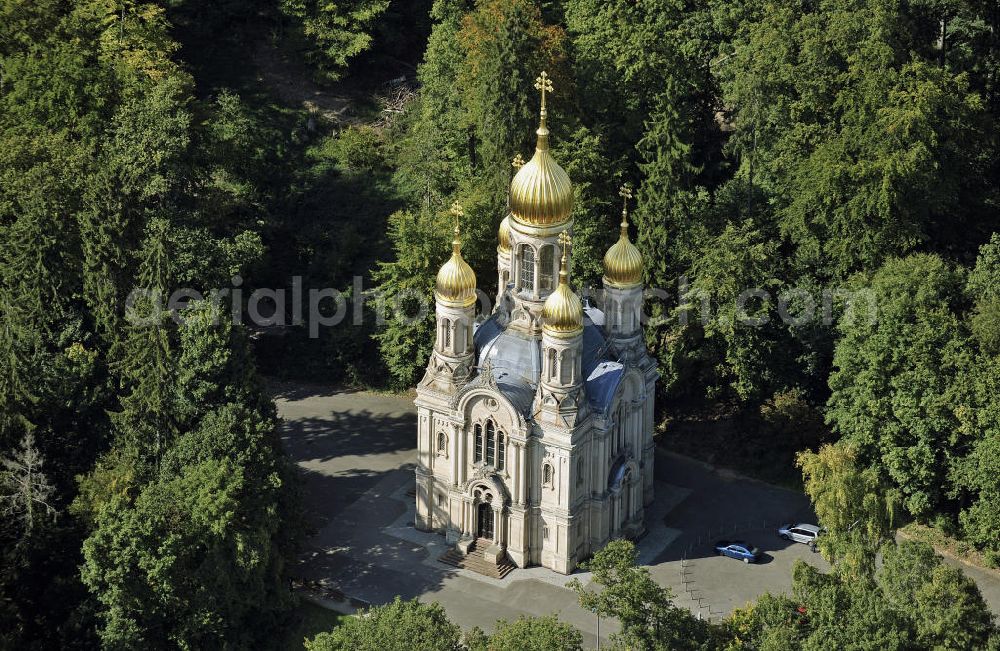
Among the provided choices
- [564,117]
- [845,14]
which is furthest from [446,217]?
[845,14]

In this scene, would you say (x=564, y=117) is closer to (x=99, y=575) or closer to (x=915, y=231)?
(x=915, y=231)

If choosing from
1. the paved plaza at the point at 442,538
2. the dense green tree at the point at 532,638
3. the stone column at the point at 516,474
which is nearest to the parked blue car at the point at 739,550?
the paved plaza at the point at 442,538

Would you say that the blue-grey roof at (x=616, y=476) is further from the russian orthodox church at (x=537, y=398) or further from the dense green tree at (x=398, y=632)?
the dense green tree at (x=398, y=632)

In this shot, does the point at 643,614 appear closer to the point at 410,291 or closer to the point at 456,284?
the point at 456,284

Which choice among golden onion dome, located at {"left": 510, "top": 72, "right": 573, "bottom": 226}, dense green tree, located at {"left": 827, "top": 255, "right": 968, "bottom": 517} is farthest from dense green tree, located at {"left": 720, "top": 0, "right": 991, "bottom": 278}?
golden onion dome, located at {"left": 510, "top": 72, "right": 573, "bottom": 226}

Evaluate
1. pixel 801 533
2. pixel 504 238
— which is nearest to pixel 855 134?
pixel 504 238

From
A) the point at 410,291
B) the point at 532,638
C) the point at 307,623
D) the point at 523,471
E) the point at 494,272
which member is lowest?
the point at 307,623

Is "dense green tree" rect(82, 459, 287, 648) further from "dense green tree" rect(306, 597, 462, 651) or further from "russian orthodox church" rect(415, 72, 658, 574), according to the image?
"russian orthodox church" rect(415, 72, 658, 574)
